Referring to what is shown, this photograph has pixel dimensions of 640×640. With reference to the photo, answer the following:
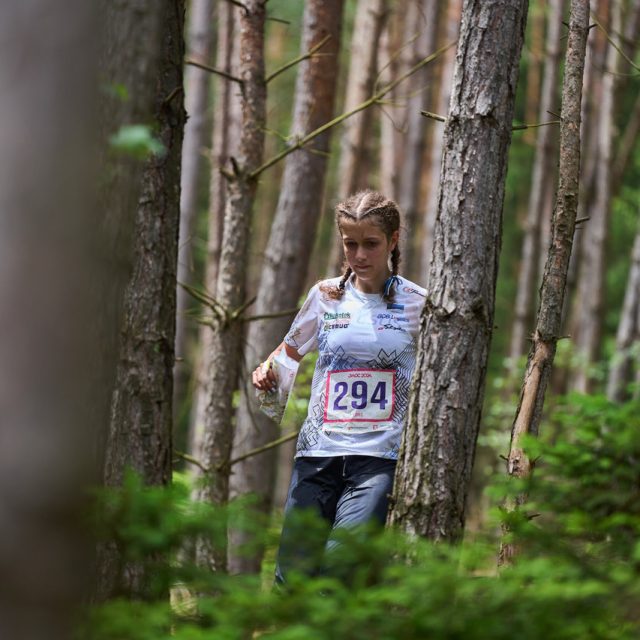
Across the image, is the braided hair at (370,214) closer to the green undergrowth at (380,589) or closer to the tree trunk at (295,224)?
the green undergrowth at (380,589)

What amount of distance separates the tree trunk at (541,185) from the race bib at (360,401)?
38.6 ft

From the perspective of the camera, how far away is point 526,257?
60.1 feet

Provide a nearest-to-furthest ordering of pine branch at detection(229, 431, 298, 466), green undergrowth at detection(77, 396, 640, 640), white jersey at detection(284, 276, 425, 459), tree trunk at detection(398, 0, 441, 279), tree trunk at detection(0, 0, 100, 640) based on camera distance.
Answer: tree trunk at detection(0, 0, 100, 640) < green undergrowth at detection(77, 396, 640, 640) < white jersey at detection(284, 276, 425, 459) < pine branch at detection(229, 431, 298, 466) < tree trunk at detection(398, 0, 441, 279)

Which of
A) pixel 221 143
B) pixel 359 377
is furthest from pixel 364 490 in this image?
pixel 221 143

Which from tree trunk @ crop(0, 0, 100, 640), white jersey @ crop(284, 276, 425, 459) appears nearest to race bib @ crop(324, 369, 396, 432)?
white jersey @ crop(284, 276, 425, 459)

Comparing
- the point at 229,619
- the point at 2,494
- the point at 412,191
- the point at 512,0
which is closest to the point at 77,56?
the point at 2,494

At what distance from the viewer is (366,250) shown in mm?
5043

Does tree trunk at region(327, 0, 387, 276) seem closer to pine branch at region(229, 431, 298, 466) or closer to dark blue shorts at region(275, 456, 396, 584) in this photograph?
pine branch at region(229, 431, 298, 466)

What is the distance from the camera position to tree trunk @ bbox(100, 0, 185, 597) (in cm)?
504

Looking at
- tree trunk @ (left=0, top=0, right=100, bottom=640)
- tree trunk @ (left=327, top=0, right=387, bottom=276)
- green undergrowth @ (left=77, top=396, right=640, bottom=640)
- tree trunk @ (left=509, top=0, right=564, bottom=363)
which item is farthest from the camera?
tree trunk @ (left=509, top=0, right=564, bottom=363)

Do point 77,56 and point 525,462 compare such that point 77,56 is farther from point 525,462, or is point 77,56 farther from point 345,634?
point 525,462

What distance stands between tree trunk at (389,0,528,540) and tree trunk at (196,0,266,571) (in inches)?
104

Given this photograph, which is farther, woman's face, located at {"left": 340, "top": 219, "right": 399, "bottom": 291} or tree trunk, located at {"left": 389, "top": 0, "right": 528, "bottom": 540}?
woman's face, located at {"left": 340, "top": 219, "right": 399, "bottom": 291}

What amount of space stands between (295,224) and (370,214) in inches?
187
